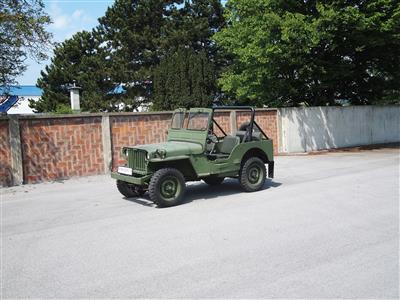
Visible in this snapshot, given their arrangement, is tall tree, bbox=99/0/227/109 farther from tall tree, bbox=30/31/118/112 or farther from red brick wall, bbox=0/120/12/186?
red brick wall, bbox=0/120/12/186

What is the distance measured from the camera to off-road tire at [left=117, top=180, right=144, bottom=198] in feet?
29.7

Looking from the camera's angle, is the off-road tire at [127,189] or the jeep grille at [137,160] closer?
the jeep grille at [137,160]

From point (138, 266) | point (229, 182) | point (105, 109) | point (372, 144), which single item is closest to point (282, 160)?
point (229, 182)

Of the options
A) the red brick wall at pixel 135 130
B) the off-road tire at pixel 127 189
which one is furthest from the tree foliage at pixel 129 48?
the off-road tire at pixel 127 189

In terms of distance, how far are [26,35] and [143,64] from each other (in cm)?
2230

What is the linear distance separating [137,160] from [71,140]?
4416mm

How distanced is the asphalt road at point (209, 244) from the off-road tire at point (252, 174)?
0.31m

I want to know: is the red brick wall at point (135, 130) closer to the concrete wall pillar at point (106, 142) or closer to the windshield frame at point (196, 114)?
the concrete wall pillar at point (106, 142)

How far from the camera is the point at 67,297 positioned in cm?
426

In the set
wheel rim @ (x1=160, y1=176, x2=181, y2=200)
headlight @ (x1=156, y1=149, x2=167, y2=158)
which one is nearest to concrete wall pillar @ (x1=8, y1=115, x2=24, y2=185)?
headlight @ (x1=156, y1=149, x2=167, y2=158)

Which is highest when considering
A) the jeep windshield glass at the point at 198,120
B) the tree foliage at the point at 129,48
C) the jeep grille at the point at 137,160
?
the tree foliage at the point at 129,48

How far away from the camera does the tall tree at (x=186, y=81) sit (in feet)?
87.1

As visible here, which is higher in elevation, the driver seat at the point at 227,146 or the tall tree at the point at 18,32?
the tall tree at the point at 18,32

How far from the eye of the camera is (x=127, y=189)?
29.9 feet
